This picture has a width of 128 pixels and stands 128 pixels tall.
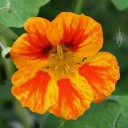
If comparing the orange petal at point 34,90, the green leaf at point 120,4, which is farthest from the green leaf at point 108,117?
the green leaf at point 120,4

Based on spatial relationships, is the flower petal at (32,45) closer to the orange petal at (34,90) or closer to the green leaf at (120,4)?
the orange petal at (34,90)

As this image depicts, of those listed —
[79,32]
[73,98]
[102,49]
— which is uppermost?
[79,32]

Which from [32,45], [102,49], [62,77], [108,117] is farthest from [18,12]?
[102,49]

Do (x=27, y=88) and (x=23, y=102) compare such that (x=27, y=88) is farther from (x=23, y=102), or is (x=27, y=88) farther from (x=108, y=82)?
(x=108, y=82)

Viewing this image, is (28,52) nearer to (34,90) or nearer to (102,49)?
(34,90)

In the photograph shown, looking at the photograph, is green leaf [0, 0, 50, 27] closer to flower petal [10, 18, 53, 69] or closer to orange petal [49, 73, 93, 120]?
flower petal [10, 18, 53, 69]

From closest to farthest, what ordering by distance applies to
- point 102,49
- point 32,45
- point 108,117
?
point 32,45 < point 108,117 < point 102,49
